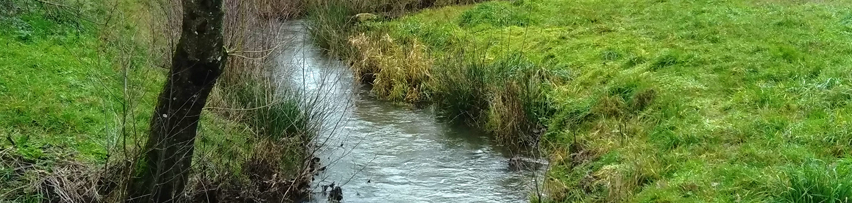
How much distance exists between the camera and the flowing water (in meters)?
8.53

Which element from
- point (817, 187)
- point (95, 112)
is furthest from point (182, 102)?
point (817, 187)

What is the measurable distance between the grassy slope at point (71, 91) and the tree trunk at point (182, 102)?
0.86 feet

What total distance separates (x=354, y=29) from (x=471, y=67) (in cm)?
561

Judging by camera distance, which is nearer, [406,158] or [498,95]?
[406,158]

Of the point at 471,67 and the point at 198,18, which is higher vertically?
the point at 198,18

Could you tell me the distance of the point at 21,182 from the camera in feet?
20.9

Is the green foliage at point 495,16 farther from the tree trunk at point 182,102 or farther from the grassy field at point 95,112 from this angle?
the tree trunk at point 182,102

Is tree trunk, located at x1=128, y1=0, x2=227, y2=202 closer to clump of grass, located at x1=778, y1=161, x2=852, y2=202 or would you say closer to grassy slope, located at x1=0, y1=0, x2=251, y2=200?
grassy slope, located at x1=0, y1=0, x2=251, y2=200

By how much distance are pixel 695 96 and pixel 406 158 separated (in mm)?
3407

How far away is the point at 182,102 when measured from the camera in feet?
19.7

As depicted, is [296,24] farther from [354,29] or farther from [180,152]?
[180,152]

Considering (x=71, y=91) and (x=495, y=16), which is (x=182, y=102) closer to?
(x=71, y=91)

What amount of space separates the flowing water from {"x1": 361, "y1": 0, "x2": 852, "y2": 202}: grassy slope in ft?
2.36

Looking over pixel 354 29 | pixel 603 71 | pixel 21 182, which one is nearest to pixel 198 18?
pixel 21 182
